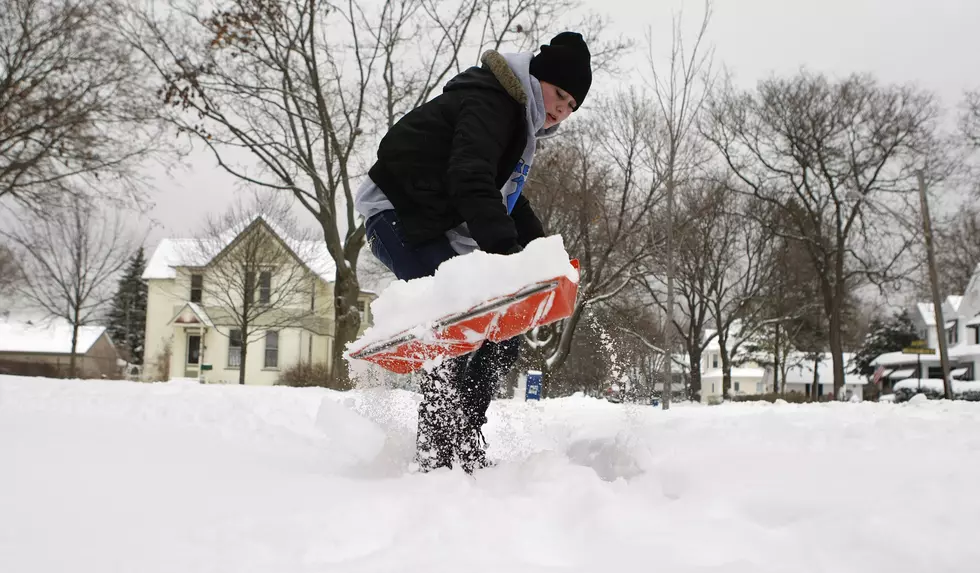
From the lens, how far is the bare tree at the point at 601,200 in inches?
674

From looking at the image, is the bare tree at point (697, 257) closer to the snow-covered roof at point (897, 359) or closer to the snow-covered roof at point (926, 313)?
the snow-covered roof at point (897, 359)

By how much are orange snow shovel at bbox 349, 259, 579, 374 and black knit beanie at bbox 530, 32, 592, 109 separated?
0.85 metres

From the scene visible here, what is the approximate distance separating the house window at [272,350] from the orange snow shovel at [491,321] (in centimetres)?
3150

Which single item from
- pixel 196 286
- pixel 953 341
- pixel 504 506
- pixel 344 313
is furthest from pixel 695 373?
pixel 953 341

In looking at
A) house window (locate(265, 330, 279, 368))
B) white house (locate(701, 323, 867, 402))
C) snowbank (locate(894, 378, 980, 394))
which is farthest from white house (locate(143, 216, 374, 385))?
white house (locate(701, 323, 867, 402))

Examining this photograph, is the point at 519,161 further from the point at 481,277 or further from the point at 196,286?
the point at 196,286

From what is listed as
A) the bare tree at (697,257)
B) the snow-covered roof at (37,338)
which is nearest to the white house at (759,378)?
the bare tree at (697,257)

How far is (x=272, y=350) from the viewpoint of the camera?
106 ft

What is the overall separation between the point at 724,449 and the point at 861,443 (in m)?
0.57

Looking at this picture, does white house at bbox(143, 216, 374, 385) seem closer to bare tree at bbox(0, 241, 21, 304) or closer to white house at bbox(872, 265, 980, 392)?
bare tree at bbox(0, 241, 21, 304)

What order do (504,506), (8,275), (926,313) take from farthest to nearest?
1. (926,313)
2. (8,275)
3. (504,506)

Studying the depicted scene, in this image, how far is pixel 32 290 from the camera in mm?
25812

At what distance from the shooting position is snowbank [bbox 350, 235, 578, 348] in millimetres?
2131

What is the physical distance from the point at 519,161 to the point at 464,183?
1.67ft
